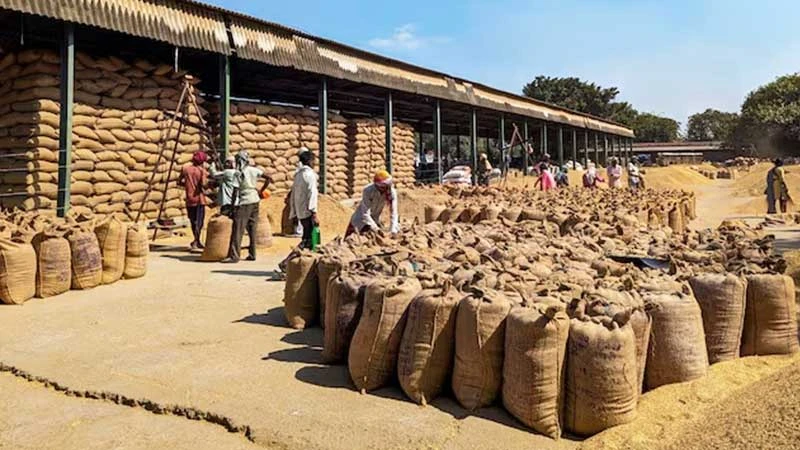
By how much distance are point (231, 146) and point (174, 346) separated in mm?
8630

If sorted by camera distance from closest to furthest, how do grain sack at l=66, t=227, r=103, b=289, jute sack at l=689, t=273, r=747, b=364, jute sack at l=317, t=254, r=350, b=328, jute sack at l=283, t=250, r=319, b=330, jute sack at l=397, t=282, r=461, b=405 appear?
jute sack at l=397, t=282, r=461, b=405 → jute sack at l=689, t=273, r=747, b=364 → jute sack at l=317, t=254, r=350, b=328 → jute sack at l=283, t=250, r=319, b=330 → grain sack at l=66, t=227, r=103, b=289

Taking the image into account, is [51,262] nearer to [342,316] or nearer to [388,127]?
[342,316]

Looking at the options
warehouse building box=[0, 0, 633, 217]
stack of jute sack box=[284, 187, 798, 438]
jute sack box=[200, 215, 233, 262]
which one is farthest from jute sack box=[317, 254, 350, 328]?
warehouse building box=[0, 0, 633, 217]

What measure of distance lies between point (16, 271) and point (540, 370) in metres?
4.67

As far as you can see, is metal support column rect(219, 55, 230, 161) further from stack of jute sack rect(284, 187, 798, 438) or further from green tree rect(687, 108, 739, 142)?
green tree rect(687, 108, 739, 142)

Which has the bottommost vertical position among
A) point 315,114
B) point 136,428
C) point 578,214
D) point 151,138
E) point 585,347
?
point 136,428

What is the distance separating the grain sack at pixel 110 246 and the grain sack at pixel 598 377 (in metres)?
5.11

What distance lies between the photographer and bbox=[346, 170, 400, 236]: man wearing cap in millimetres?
5977

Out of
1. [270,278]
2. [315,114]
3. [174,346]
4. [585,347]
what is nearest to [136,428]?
[174,346]

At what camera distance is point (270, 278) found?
21.4 ft

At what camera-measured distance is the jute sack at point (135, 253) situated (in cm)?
645

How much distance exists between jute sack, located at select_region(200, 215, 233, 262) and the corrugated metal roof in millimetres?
3658

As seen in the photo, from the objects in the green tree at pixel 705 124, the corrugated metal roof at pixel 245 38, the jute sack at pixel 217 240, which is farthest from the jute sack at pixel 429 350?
the green tree at pixel 705 124

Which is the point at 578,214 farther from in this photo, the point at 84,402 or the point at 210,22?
the point at 210,22
